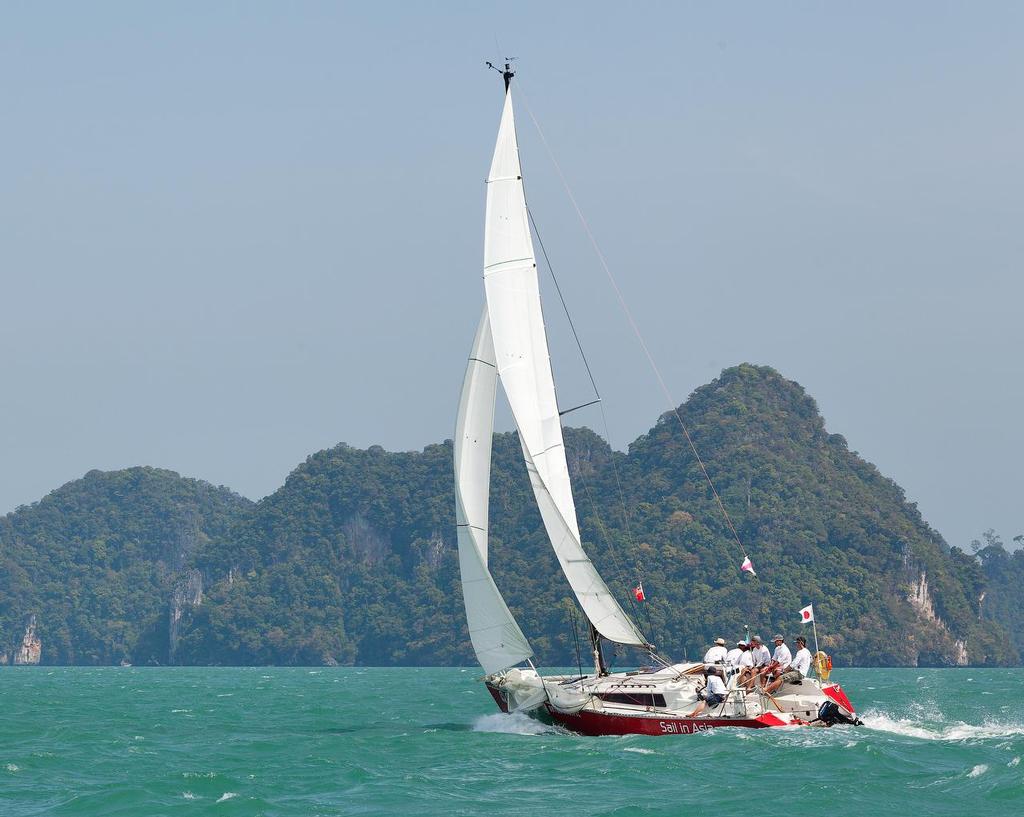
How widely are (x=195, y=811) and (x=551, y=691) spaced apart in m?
9.13

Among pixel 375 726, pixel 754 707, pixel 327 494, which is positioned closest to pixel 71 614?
pixel 327 494

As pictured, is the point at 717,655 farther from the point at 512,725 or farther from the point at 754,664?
the point at 512,725

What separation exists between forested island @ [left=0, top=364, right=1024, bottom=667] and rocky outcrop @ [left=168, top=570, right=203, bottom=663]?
0.56 ft

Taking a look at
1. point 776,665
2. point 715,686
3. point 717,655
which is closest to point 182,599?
point 717,655

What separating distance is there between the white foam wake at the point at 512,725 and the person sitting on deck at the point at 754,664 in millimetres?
3860

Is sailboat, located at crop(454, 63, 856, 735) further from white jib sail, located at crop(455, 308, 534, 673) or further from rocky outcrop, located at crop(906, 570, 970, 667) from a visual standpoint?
rocky outcrop, located at crop(906, 570, 970, 667)

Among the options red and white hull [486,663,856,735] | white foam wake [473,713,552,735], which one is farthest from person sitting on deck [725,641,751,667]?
white foam wake [473,713,552,735]

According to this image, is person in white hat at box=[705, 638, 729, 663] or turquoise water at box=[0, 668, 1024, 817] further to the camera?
person in white hat at box=[705, 638, 729, 663]

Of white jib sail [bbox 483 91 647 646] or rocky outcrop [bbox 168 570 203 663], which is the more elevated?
rocky outcrop [bbox 168 570 203 663]

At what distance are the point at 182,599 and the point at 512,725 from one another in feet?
394

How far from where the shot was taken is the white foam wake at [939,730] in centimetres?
3171

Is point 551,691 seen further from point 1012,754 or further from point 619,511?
point 619,511

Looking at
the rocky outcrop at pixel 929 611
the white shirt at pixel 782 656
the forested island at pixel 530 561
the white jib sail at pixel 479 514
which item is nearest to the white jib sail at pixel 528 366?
the white jib sail at pixel 479 514

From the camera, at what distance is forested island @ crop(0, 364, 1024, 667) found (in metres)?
111
